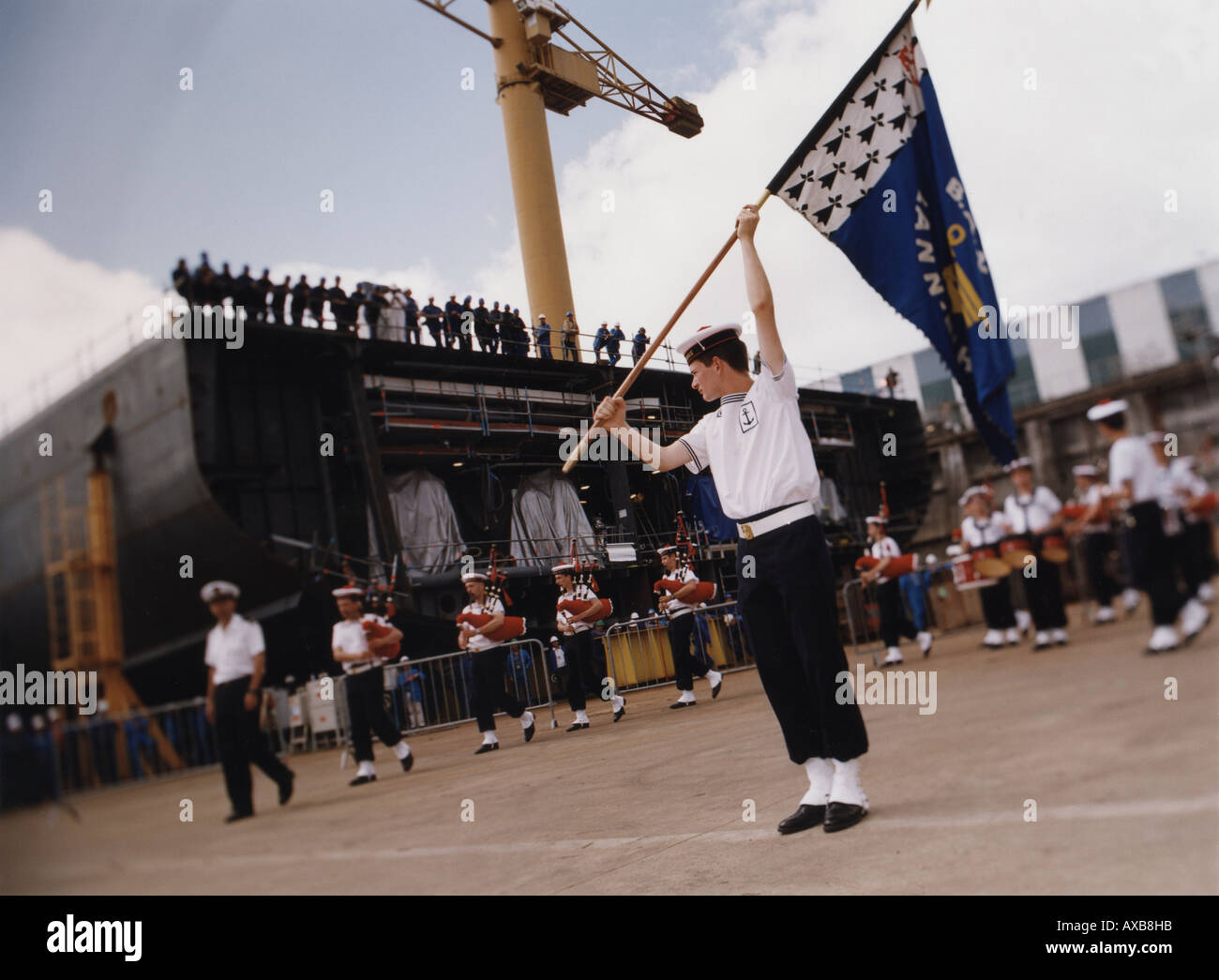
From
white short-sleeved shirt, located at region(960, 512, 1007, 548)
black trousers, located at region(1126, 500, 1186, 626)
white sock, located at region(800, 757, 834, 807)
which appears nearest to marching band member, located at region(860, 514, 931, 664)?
white short-sleeved shirt, located at region(960, 512, 1007, 548)

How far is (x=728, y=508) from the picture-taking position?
2900 mm

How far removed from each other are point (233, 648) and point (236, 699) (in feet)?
0.52

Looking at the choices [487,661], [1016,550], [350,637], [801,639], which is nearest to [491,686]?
[487,661]

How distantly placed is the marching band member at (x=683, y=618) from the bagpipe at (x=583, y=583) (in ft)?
0.67

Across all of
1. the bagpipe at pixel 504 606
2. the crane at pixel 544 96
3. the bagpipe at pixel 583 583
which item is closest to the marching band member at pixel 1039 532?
the bagpipe at pixel 583 583

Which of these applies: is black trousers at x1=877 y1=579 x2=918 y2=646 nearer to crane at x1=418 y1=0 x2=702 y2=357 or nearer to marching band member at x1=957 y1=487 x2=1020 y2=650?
marching band member at x1=957 y1=487 x2=1020 y2=650

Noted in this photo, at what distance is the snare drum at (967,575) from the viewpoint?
2.65 metres

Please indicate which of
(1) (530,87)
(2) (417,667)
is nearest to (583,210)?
(1) (530,87)

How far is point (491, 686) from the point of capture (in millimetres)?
2965

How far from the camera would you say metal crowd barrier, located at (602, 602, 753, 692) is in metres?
3.01

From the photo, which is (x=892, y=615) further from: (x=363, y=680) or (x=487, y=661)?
(x=363, y=680)

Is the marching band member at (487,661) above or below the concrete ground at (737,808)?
above

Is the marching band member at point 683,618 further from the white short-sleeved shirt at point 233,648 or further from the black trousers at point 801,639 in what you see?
the white short-sleeved shirt at point 233,648

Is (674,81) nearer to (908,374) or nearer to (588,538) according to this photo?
(908,374)
